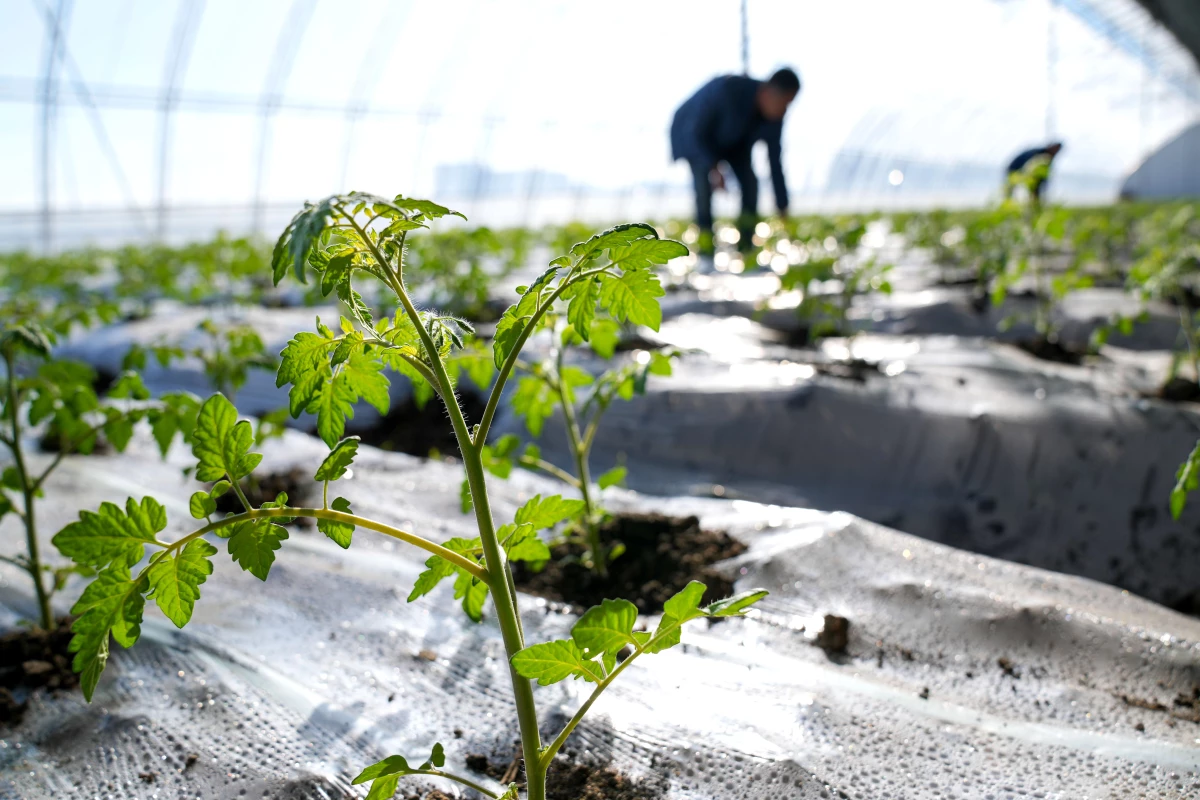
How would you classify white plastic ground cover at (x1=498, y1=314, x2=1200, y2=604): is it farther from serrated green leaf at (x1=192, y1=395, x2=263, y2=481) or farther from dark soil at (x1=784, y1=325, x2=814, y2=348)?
serrated green leaf at (x1=192, y1=395, x2=263, y2=481)

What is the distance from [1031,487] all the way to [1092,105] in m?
28.9

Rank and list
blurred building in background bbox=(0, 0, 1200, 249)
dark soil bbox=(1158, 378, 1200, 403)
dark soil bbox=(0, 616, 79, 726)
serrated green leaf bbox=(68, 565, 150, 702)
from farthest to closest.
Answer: blurred building in background bbox=(0, 0, 1200, 249) < dark soil bbox=(1158, 378, 1200, 403) < dark soil bbox=(0, 616, 79, 726) < serrated green leaf bbox=(68, 565, 150, 702)

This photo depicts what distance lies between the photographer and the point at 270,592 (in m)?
1.71

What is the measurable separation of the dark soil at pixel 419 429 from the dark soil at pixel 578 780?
1.81 m

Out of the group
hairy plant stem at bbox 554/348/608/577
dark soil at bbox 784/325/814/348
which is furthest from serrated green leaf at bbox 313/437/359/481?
dark soil at bbox 784/325/814/348

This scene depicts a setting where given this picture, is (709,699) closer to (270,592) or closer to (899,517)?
(270,592)

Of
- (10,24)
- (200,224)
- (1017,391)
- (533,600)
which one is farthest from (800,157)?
(533,600)

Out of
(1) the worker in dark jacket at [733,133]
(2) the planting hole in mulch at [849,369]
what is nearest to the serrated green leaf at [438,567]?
(2) the planting hole in mulch at [849,369]

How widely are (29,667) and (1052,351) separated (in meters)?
3.34

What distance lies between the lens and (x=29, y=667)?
4.51ft

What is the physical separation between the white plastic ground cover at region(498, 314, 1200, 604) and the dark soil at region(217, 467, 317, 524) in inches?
29.5

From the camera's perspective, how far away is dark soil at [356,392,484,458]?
10.1 feet

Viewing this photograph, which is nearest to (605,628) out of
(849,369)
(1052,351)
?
(849,369)

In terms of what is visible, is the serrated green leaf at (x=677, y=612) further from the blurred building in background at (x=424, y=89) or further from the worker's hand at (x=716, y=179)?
the worker's hand at (x=716, y=179)
